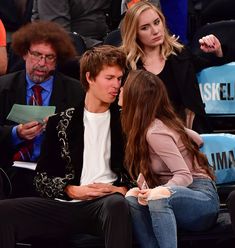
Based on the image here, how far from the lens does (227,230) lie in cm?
371

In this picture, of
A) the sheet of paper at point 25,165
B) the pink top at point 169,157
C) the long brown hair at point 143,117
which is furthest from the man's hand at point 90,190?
the sheet of paper at point 25,165

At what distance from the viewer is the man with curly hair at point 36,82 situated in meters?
4.27

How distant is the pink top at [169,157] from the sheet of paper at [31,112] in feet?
2.28

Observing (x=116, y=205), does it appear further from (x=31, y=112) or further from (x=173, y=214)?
(x=31, y=112)

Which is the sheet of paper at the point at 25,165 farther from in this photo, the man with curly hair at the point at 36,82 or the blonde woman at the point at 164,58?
the blonde woman at the point at 164,58

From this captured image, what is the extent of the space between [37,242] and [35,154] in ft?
2.09

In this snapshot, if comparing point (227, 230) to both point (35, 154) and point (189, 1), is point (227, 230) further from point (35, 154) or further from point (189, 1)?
point (189, 1)

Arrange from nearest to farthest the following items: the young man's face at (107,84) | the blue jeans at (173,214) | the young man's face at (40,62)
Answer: the blue jeans at (173,214) < the young man's face at (107,84) < the young man's face at (40,62)

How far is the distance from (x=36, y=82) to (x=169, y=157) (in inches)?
43.8

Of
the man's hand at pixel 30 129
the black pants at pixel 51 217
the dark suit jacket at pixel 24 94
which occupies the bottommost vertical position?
the black pants at pixel 51 217

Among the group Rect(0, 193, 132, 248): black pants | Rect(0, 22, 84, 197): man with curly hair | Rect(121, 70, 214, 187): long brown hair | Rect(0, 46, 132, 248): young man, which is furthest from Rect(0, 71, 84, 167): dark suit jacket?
Rect(0, 193, 132, 248): black pants

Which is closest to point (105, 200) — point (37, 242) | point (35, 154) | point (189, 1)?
point (37, 242)

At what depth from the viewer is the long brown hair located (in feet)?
12.2

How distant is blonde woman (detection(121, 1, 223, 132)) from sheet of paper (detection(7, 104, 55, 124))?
26.5 inches
